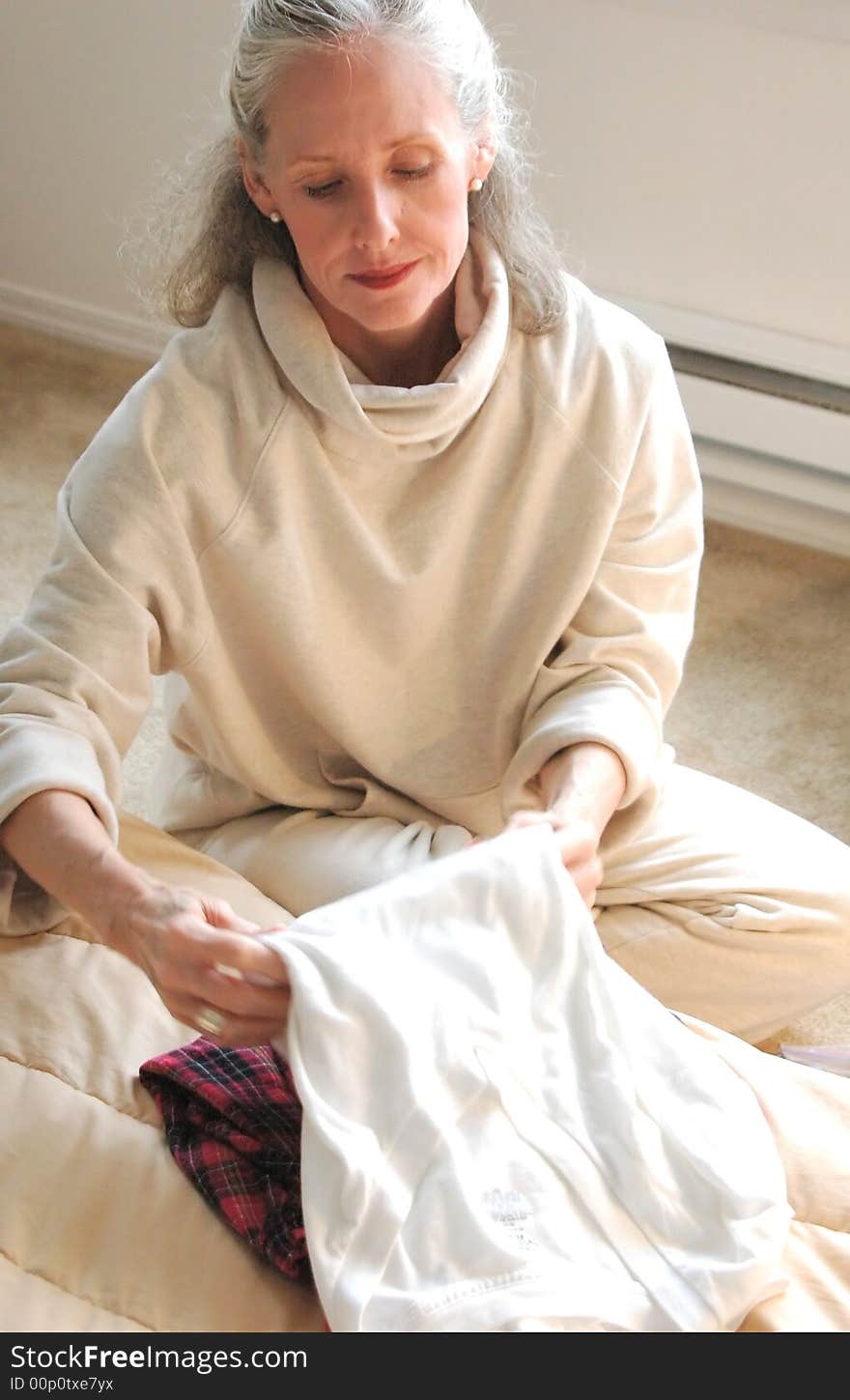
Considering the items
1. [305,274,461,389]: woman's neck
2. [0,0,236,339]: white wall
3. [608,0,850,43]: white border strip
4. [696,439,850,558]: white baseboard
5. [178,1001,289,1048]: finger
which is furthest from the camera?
[0,0,236,339]: white wall

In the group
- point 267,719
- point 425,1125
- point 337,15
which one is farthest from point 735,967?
point 337,15

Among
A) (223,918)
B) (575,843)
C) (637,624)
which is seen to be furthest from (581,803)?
(223,918)

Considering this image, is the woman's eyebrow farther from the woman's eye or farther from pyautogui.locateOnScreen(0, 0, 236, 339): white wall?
pyautogui.locateOnScreen(0, 0, 236, 339): white wall

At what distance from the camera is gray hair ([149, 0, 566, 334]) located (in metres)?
1.22

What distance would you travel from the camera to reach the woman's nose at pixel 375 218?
1.24m

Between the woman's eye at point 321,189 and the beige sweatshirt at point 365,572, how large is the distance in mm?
102

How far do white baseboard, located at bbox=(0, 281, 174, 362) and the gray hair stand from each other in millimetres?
1414

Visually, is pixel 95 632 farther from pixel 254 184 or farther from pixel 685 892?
pixel 685 892

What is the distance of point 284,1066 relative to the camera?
3.72 ft

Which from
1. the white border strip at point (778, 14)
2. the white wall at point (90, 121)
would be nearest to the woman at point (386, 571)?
the white border strip at point (778, 14)

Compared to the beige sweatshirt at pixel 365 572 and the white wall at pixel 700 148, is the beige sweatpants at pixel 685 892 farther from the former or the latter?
the white wall at pixel 700 148

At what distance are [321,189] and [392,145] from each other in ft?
0.23

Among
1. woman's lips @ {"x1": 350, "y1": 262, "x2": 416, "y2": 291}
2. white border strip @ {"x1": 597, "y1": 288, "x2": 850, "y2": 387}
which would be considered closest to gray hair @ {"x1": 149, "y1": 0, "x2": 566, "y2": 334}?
woman's lips @ {"x1": 350, "y1": 262, "x2": 416, "y2": 291}

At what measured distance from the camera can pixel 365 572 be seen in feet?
4.73
